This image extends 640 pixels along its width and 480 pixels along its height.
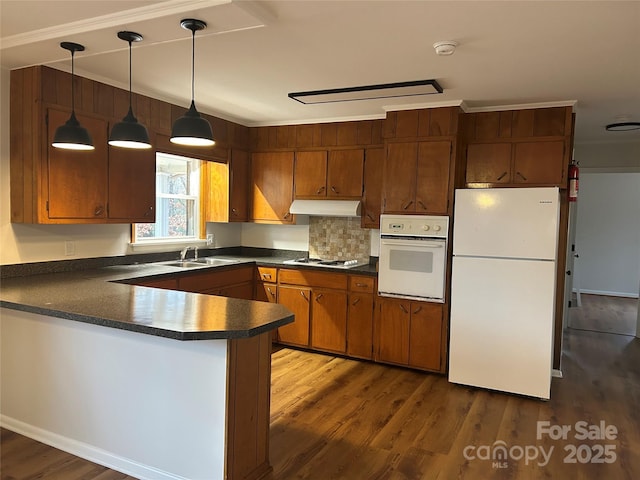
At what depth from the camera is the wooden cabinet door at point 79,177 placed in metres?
3.19

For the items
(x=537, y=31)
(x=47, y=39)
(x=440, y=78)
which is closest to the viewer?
(x=537, y=31)

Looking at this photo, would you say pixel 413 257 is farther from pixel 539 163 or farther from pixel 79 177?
pixel 79 177

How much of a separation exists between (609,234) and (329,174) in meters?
6.11

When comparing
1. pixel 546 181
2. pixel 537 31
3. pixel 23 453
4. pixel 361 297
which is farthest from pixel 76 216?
pixel 546 181

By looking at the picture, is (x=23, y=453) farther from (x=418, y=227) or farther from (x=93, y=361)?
(x=418, y=227)

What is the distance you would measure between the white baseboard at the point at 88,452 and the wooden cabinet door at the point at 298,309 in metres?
2.35

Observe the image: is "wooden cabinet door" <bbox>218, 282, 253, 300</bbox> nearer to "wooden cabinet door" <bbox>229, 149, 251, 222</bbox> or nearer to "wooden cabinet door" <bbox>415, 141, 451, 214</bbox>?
"wooden cabinet door" <bbox>229, 149, 251, 222</bbox>

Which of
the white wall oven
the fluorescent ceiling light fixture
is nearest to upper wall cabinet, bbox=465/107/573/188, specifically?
the white wall oven

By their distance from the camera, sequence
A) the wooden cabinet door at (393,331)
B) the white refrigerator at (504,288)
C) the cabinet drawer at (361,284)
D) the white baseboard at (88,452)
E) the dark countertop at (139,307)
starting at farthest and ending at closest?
the cabinet drawer at (361,284) → the wooden cabinet door at (393,331) → the white refrigerator at (504,288) → the white baseboard at (88,452) → the dark countertop at (139,307)

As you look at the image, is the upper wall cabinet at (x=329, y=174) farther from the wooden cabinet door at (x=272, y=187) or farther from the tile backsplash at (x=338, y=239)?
the tile backsplash at (x=338, y=239)

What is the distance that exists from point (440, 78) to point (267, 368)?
2.23 metres

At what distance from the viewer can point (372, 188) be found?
4.60m

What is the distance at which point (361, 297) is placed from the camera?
4.43 meters

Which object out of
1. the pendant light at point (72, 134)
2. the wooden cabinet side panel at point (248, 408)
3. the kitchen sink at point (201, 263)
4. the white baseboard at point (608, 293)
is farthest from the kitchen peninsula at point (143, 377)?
the white baseboard at point (608, 293)
